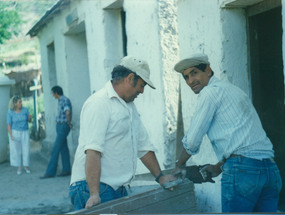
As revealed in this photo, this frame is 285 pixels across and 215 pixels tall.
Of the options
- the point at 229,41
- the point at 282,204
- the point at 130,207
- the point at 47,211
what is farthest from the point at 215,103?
the point at 47,211

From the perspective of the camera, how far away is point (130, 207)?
8.25 ft

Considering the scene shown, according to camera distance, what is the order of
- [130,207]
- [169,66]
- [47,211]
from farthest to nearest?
[47,211]
[169,66]
[130,207]

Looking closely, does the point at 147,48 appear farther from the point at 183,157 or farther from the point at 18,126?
the point at 18,126

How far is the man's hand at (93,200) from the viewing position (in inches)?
98.3

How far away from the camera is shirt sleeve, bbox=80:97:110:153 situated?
8.55 feet

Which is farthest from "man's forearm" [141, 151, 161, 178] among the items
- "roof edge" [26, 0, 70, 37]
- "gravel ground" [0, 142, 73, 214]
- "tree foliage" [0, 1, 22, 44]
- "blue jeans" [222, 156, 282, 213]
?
"tree foliage" [0, 1, 22, 44]

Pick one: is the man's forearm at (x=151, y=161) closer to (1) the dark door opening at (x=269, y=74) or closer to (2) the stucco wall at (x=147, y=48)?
(1) the dark door opening at (x=269, y=74)

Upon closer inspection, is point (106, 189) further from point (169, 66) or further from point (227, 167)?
point (169, 66)

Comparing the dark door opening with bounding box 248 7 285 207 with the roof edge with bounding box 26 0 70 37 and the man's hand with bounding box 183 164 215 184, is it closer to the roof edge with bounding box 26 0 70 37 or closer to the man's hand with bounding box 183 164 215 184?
the man's hand with bounding box 183 164 215 184

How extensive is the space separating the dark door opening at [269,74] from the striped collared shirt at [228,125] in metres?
1.23

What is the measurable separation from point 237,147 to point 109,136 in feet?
2.35

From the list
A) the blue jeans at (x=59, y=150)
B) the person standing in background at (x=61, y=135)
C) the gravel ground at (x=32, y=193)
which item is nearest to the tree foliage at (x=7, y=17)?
the person standing in background at (x=61, y=135)

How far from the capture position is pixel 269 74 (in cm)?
404

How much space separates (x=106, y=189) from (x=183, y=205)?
0.44 m
